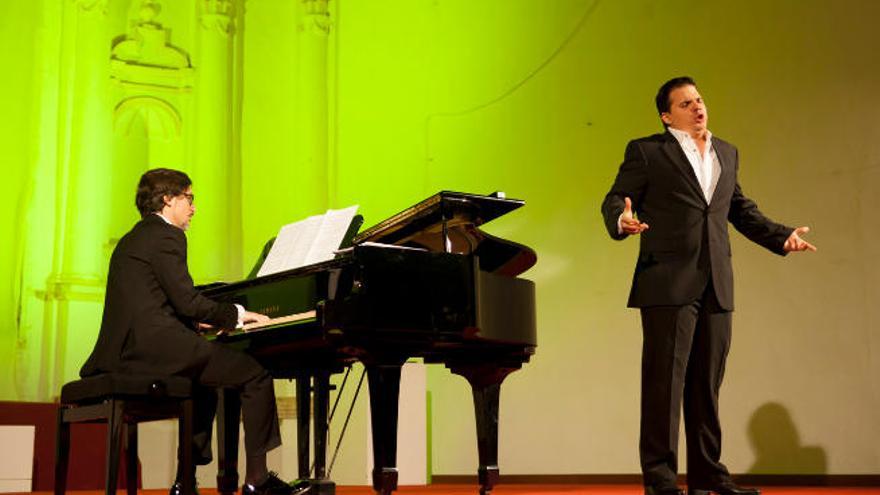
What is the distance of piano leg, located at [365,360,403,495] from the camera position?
3404 millimetres

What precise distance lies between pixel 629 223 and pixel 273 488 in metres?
1.70

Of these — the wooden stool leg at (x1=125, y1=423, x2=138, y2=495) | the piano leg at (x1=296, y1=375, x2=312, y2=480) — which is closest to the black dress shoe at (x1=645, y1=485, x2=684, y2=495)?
the piano leg at (x1=296, y1=375, x2=312, y2=480)

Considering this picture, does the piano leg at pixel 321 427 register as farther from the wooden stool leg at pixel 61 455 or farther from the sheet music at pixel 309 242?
the wooden stool leg at pixel 61 455

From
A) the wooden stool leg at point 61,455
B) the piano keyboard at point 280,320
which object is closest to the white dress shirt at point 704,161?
the piano keyboard at point 280,320

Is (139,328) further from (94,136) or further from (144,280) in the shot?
(94,136)

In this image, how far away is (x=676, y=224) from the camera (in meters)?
3.18

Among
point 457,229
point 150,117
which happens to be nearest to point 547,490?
point 457,229

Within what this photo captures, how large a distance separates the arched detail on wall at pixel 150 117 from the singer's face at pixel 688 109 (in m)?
4.52

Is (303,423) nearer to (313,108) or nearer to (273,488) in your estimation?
(273,488)

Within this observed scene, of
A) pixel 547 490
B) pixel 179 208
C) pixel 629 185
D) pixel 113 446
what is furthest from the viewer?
pixel 547 490

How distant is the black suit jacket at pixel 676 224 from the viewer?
3.14m

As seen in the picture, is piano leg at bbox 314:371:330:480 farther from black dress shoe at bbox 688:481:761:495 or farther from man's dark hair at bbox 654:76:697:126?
man's dark hair at bbox 654:76:697:126

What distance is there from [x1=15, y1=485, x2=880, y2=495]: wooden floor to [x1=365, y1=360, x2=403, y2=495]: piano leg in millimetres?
1772

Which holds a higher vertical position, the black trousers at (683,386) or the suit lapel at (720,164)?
the suit lapel at (720,164)
